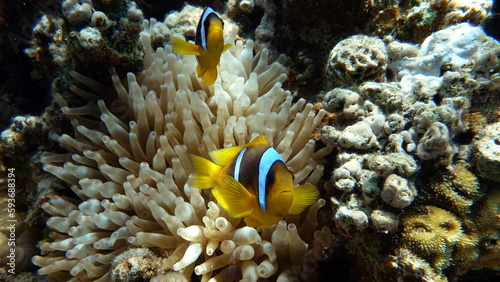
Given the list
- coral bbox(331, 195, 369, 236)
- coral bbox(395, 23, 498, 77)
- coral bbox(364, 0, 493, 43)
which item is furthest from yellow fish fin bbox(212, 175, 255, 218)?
coral bbox(364, 0, 493, 43)

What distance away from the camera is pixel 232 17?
365cm

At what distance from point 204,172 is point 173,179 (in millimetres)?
546

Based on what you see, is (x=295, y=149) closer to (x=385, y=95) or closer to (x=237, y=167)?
(x=385, y=95)

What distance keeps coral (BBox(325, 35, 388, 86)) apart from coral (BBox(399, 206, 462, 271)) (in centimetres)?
98

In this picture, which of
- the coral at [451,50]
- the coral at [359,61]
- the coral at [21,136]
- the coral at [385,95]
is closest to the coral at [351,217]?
the coral at [385,95]

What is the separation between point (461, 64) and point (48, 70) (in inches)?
173

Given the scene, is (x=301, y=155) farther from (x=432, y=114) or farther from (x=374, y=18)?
(x=374, y=18)

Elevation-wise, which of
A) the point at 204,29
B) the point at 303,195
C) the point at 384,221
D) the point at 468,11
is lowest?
the point at 384,221

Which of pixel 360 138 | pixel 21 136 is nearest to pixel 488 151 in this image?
pixel 360 138

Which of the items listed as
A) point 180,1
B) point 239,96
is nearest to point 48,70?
point 180,1

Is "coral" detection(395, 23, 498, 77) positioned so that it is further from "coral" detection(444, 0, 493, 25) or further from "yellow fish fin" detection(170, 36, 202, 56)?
"yellow fish fin" detection(170, 36, 202, 56)

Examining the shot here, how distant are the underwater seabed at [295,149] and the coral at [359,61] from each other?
0.01m

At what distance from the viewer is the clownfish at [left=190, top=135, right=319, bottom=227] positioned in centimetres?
137

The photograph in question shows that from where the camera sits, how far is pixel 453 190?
5.24 ft
